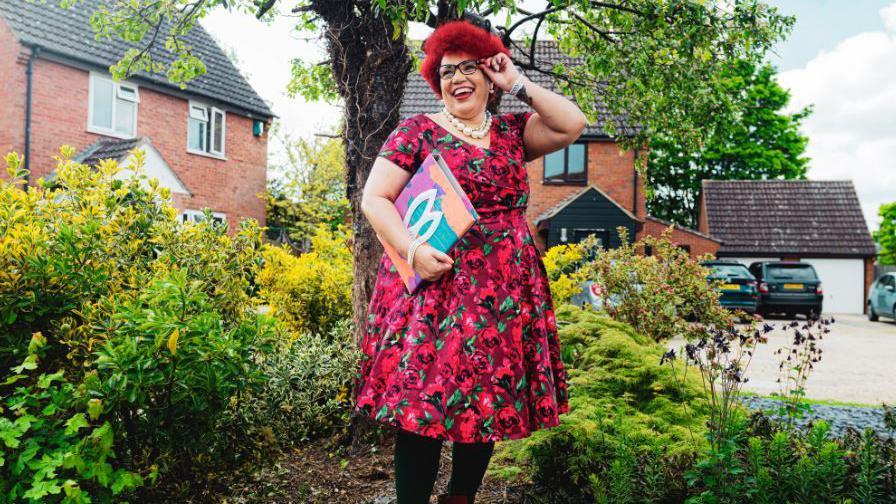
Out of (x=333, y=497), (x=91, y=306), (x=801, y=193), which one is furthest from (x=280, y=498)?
(x=801, y=193)

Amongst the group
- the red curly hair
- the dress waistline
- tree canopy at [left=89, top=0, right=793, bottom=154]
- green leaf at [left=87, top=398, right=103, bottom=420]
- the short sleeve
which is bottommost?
green leaf at [left=87, top=398, right=103, bottom=420]

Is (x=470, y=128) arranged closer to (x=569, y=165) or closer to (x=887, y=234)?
(x=569, y=165)

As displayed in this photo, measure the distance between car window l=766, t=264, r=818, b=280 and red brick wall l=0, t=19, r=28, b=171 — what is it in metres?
19.6

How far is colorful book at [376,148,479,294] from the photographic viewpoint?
213 cm

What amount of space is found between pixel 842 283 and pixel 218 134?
26.2 m

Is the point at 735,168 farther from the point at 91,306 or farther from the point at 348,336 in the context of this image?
the point at 91,306

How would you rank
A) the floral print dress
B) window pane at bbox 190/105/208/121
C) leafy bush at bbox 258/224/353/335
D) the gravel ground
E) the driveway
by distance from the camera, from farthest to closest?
window pane at bbox 190/105/208/121 < the driveway < leafy bush at bbox 258/224/353/335 < the gravel ground < the floral print dress

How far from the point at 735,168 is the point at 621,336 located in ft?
114

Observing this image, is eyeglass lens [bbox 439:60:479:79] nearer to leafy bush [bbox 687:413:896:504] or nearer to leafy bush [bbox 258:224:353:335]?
leafy bush [bbox 687:413:896:504]

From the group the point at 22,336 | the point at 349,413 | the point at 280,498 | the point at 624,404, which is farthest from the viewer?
the point at 349,413

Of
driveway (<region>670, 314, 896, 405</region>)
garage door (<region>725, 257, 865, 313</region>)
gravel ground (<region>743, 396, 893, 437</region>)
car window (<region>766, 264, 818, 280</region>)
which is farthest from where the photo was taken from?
garage door (<region>725, 257, 865, 313</region>)

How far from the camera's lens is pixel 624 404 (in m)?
3.41

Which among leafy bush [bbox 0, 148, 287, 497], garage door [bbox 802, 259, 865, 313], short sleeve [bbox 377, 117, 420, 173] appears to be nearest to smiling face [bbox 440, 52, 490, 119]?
short sleeve [bbox 377, 117, 420, 173]

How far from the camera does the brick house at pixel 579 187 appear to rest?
1938 cm
